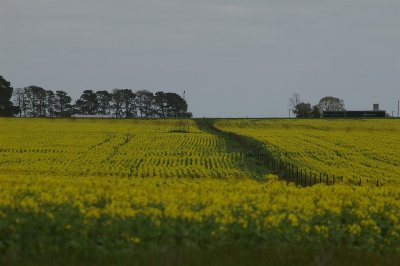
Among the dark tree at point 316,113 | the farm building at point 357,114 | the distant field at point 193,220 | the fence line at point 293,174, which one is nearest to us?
the distant field at point 193,220

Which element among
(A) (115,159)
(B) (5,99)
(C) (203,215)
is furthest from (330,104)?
(C) (203,215)

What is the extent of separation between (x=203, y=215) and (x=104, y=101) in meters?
160

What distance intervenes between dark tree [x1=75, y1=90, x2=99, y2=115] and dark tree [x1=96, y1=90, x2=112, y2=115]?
52.4 inches

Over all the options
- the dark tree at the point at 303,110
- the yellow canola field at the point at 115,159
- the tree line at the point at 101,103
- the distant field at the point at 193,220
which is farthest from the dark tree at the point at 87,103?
the distant field at the point at 193,220

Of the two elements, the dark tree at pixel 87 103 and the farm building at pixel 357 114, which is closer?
the farm building at pixel 357 114

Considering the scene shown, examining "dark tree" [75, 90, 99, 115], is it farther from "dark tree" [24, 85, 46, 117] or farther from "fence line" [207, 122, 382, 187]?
"fence line" [207, 122, 382, 187]

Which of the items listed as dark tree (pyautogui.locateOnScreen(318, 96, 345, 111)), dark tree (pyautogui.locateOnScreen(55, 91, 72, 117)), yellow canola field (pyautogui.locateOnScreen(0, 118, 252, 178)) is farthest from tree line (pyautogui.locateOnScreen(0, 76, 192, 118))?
yellow canola field (pyautogui.locateOnScreen(0, 118, 252, 178))

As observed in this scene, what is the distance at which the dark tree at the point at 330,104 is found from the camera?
18962 centimetres

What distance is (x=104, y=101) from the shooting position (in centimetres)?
16838

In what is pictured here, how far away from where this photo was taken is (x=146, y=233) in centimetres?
1010

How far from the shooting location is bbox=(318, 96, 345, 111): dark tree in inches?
7466

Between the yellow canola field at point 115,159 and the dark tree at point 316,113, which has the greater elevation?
the dark tree at point 316,113

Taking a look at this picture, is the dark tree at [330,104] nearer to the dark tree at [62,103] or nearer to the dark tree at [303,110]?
the dark tree at [303,110]

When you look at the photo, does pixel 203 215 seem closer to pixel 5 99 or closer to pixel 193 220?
pixel 193 220
